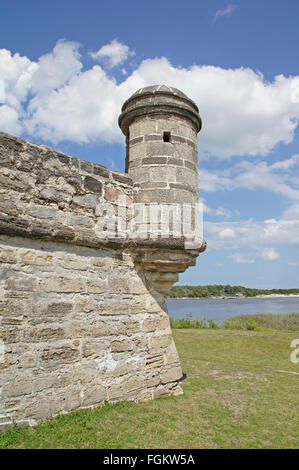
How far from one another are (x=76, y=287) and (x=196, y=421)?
218 cm

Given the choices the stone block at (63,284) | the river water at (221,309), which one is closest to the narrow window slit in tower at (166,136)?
the stone block at (63,284)

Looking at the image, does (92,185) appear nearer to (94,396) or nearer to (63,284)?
(63,284)

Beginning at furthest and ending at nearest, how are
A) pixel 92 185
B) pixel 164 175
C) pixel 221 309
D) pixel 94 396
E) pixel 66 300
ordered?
pixel 221 309 → pixel 164 175 → pixel 92 185 → pixel 94 396 → pixel 66 300

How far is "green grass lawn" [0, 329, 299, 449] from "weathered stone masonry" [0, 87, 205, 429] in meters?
0.22

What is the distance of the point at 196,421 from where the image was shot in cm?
393

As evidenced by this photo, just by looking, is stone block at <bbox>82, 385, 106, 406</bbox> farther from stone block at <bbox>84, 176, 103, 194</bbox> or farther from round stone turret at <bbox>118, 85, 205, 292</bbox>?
stone block at <bbox>84, 176, 103, 194</bbox>

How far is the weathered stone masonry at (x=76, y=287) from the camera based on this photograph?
3387 mm

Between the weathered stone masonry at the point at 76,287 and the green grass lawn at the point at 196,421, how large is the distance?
22 centimetres

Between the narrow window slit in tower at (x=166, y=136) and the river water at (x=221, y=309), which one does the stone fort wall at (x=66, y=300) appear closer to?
the narrow window slit in tower at (x=166, y=136)

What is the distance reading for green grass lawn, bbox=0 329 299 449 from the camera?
3246mm

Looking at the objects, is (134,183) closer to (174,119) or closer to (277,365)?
(174,119)

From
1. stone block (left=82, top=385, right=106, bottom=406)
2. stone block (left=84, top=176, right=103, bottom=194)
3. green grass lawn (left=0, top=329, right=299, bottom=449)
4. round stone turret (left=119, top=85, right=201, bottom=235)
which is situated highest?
round stone turret (left=119, top=85, right=201, bottom=235)

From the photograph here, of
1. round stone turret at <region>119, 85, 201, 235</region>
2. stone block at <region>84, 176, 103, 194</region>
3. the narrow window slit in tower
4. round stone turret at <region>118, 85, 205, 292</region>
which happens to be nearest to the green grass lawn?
round stone turret at <region>118, 85, 205, 292</region>

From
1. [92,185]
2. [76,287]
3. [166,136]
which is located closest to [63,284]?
[76,287]
